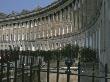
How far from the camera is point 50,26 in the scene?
109 meters

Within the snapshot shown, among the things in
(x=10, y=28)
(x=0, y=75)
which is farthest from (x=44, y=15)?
(x=0, y=75)

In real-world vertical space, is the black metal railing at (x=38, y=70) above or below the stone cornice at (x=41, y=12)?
below

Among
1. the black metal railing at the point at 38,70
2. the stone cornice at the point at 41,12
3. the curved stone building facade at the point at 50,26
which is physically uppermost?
the stone cornice at the point at 41,12

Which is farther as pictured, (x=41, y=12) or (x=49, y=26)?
(x=41, y=12)

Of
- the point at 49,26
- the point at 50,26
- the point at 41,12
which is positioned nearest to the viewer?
the point at 50,26

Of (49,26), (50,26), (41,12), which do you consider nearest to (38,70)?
(50,26)

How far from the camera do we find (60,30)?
3802 inches

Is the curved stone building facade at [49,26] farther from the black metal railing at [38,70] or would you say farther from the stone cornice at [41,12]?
the black metal railing at [38,70]

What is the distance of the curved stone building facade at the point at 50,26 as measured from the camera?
68519mm

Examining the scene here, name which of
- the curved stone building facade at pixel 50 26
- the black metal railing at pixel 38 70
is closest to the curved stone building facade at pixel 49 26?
the curved stone building facade at pixel 50 26

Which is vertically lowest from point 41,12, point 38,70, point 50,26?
point 38,70

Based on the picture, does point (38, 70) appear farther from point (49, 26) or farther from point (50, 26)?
point (49, 26)

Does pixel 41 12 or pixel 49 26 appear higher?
pixel 41 12

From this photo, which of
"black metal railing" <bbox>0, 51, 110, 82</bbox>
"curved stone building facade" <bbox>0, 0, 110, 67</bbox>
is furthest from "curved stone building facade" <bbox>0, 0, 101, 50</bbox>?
"black metal railing" <bbox>0, 51, 110, 82</bbox>
